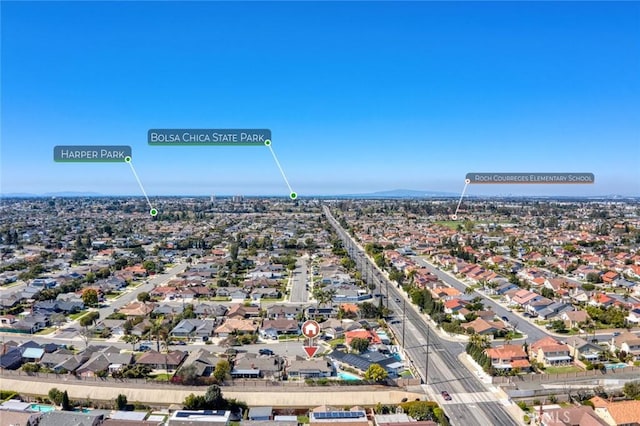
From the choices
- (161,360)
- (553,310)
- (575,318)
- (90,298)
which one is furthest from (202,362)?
(553,310)

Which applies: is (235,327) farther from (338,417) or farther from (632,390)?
(632,390)

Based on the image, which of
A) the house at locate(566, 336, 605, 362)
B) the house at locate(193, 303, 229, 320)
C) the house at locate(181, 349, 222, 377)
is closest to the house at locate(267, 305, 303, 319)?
the house at locate(193, 303, 229, 320)

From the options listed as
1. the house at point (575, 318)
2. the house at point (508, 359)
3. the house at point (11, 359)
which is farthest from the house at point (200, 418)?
the house at point (575, 318)

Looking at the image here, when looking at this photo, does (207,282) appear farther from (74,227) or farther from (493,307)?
(74,227)

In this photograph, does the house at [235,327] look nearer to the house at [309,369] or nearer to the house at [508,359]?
the house at [309,369]

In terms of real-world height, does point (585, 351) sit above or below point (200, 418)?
below

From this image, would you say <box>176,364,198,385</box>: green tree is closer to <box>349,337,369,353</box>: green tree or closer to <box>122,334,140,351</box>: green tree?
<box>122,334,140,351</box>: green tree
